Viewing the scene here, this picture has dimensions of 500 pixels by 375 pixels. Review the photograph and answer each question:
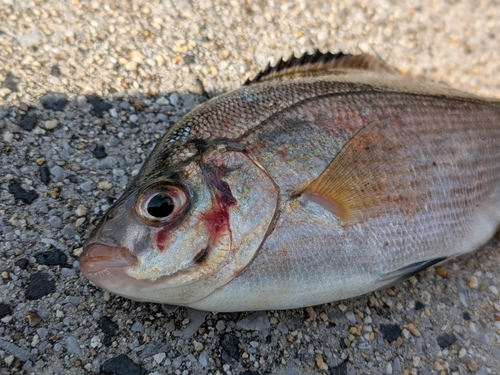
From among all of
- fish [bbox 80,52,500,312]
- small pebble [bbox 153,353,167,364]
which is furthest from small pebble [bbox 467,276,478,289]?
small pebble [bbox 153,353,167,364]

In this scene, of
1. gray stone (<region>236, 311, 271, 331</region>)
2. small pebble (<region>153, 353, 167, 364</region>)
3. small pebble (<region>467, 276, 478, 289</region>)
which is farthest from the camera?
small pebble (<region>467, 276, 478, 289</region>)

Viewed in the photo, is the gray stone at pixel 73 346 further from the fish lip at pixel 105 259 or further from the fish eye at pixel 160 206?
the fish eye at pixel 160 206

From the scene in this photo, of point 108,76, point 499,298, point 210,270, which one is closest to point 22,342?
point 210,270

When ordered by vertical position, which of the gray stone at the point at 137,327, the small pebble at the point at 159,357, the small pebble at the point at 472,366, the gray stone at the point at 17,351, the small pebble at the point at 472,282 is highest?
the gray stone at the point at 17,351

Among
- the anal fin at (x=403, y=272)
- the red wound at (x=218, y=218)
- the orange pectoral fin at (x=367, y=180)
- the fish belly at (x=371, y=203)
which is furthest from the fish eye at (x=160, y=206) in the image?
the anal fin at (x=403, y=272)

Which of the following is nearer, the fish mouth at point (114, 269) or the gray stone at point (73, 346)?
the fish mouth at point (114, 269)

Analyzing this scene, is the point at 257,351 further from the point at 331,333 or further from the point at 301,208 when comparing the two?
the point at 301,208

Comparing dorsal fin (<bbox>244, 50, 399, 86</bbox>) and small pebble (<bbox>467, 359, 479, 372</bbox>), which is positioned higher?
dorsal fin (<bbox>244, 50, 399, 86</bbox>)

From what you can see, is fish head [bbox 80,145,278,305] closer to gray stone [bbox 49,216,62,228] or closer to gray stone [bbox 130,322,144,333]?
gray stone [bbox 130,322,144,333]
